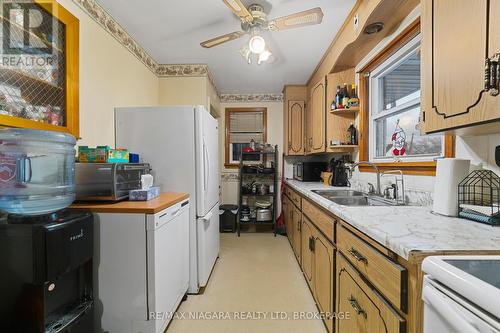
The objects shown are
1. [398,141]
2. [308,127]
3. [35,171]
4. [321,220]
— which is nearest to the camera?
[35,171]

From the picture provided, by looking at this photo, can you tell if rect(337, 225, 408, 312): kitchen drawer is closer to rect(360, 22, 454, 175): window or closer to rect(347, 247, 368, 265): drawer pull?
rect(347, 247, 368, 265): drawer pull

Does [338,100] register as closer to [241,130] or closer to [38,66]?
[241,130]

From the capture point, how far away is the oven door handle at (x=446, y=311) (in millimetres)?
466

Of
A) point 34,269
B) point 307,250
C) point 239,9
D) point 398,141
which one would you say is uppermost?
point 239,9

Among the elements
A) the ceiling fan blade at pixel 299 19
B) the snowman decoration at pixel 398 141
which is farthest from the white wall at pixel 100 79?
the snowman decoration at pixel 398 141

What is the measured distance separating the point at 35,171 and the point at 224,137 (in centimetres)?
304

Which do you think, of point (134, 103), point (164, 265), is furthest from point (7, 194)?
point (134, 103)

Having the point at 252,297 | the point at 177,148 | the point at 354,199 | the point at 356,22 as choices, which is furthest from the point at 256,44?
the point at 252,297

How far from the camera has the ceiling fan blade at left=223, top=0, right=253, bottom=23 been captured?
1484 millimetres

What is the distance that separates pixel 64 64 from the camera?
151 cm

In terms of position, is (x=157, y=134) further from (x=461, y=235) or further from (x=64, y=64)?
(x=461, y=235)

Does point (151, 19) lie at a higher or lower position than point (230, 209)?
higher

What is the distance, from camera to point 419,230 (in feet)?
2.87

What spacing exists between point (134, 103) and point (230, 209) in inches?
82.8
